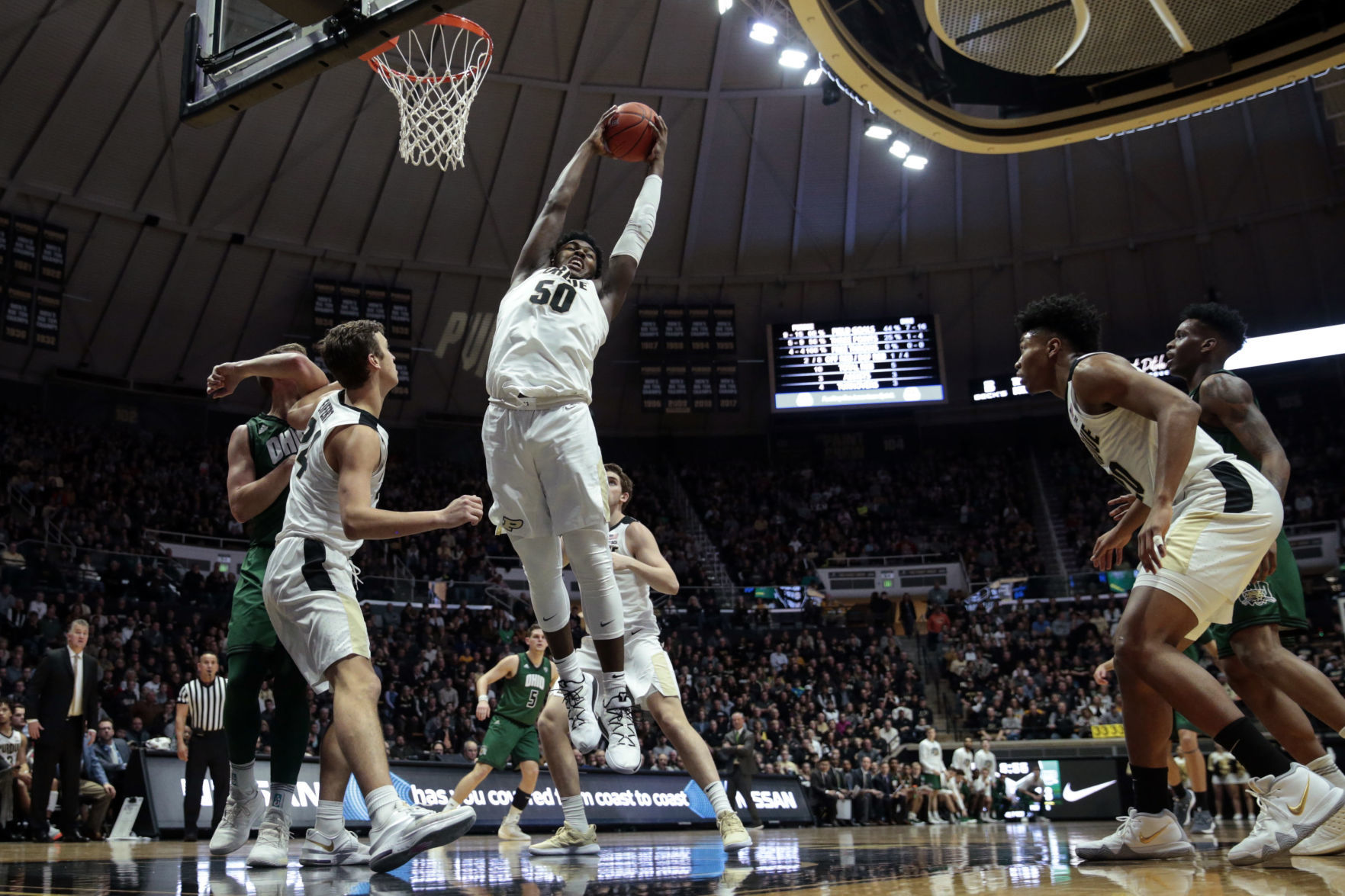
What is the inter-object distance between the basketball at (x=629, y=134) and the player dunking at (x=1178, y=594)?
7.08ft

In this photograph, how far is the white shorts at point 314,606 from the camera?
153 inches

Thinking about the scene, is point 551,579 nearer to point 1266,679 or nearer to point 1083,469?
point 1266,679

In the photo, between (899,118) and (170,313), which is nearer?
(899,118)

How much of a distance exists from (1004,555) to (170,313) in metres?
21.0

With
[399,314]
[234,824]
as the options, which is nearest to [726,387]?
[399,314]

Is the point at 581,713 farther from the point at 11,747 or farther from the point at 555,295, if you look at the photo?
the point at 11,747

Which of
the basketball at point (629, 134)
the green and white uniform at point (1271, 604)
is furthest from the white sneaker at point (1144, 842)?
the basketball at point (629, 134)

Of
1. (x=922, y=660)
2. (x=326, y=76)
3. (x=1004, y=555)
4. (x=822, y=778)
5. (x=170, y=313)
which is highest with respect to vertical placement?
(x=326, y=76)

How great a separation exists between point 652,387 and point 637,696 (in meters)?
21.3

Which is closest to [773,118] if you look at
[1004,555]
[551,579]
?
[1004,555]

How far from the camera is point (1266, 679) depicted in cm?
442

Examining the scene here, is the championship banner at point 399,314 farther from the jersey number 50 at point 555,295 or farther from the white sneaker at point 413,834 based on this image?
Answer: the white sneaker at point 413,834

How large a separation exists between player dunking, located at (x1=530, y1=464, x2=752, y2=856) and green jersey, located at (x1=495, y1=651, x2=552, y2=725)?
12.2ft

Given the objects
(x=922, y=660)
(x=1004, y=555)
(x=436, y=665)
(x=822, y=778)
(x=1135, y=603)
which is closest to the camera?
(x=1135, y=603)
